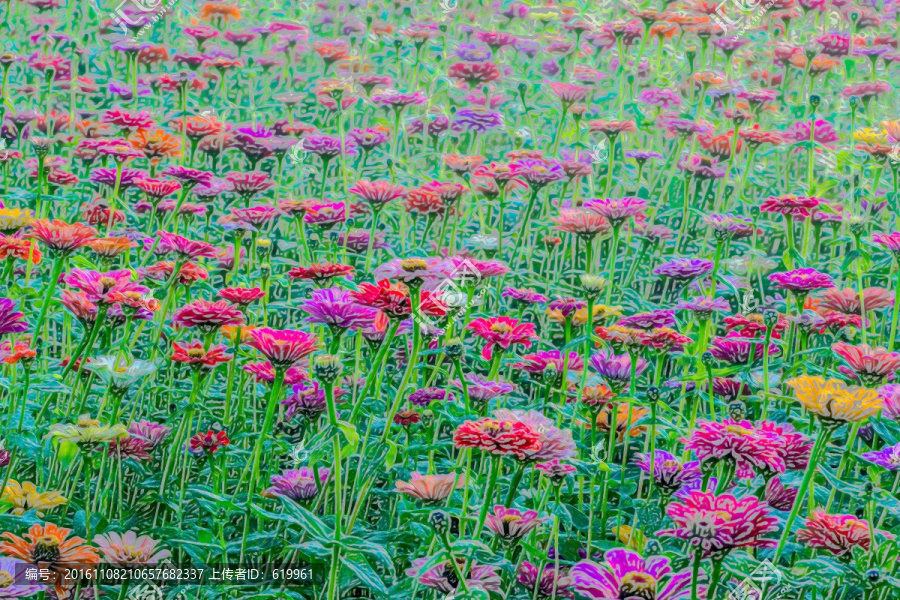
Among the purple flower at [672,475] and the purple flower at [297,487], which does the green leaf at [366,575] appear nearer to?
the purple flower at [297,487]

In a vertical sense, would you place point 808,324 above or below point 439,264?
below

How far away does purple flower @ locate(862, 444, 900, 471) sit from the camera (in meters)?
2.14

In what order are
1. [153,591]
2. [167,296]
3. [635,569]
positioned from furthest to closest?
[167,296]
[153,591]
[635,569]

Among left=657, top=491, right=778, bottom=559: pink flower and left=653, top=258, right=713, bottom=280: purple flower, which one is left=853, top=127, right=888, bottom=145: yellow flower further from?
left=657, top=491, right=778, bottom=559: pink flower

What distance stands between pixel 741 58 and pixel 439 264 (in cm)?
434

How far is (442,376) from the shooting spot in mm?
3150

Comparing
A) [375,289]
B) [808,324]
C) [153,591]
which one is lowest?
[153,591]

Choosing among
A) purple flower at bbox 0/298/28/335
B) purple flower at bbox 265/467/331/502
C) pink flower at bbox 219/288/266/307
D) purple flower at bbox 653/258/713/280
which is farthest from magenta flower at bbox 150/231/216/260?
purple flower at bbox 653/258/713/280

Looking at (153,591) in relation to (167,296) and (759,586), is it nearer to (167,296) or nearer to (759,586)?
(167,296)

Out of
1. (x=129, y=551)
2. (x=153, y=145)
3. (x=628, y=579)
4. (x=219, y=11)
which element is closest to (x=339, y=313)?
(x=129, y=551)

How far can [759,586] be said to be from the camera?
2.00 m

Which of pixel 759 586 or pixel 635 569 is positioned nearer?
pixel 635 569

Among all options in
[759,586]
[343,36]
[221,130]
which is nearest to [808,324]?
[759,586]

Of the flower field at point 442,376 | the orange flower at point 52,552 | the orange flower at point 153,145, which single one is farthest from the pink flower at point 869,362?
the orange flower at point 153,145
